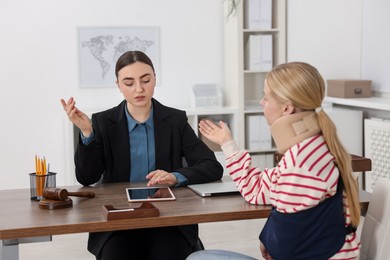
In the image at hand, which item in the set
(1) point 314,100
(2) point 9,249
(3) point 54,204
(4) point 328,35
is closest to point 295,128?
(1) point 314,100

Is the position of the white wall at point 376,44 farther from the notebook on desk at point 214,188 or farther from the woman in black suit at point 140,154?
the notebook on desk at point 214,188

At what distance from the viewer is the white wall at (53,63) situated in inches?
217

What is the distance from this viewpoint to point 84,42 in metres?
5.64

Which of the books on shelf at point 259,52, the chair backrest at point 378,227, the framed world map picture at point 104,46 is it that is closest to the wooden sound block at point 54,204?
the chair backrest at point 378,227

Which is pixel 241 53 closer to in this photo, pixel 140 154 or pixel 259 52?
pixel 259 52

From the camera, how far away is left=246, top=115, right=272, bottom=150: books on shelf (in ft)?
18.9

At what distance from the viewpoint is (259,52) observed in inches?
228

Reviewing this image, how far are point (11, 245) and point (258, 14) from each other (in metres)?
4.08

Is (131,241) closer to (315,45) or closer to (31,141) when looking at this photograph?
(31,141)

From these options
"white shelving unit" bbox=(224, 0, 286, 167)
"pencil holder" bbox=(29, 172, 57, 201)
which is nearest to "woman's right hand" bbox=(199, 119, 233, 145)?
"pencil holder" bbox=(29, 172, 57, 201)

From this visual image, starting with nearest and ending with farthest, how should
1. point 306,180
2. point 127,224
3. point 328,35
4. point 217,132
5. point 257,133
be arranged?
point 306,180
point 127,224
point 217,132
point 257,133
point 328,35

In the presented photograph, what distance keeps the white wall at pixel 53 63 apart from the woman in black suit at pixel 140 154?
251 cm

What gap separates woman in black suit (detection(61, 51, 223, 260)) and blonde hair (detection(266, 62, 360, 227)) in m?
0.74

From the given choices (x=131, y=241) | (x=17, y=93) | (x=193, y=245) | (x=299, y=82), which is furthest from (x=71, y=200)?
(x=17, y=93)
